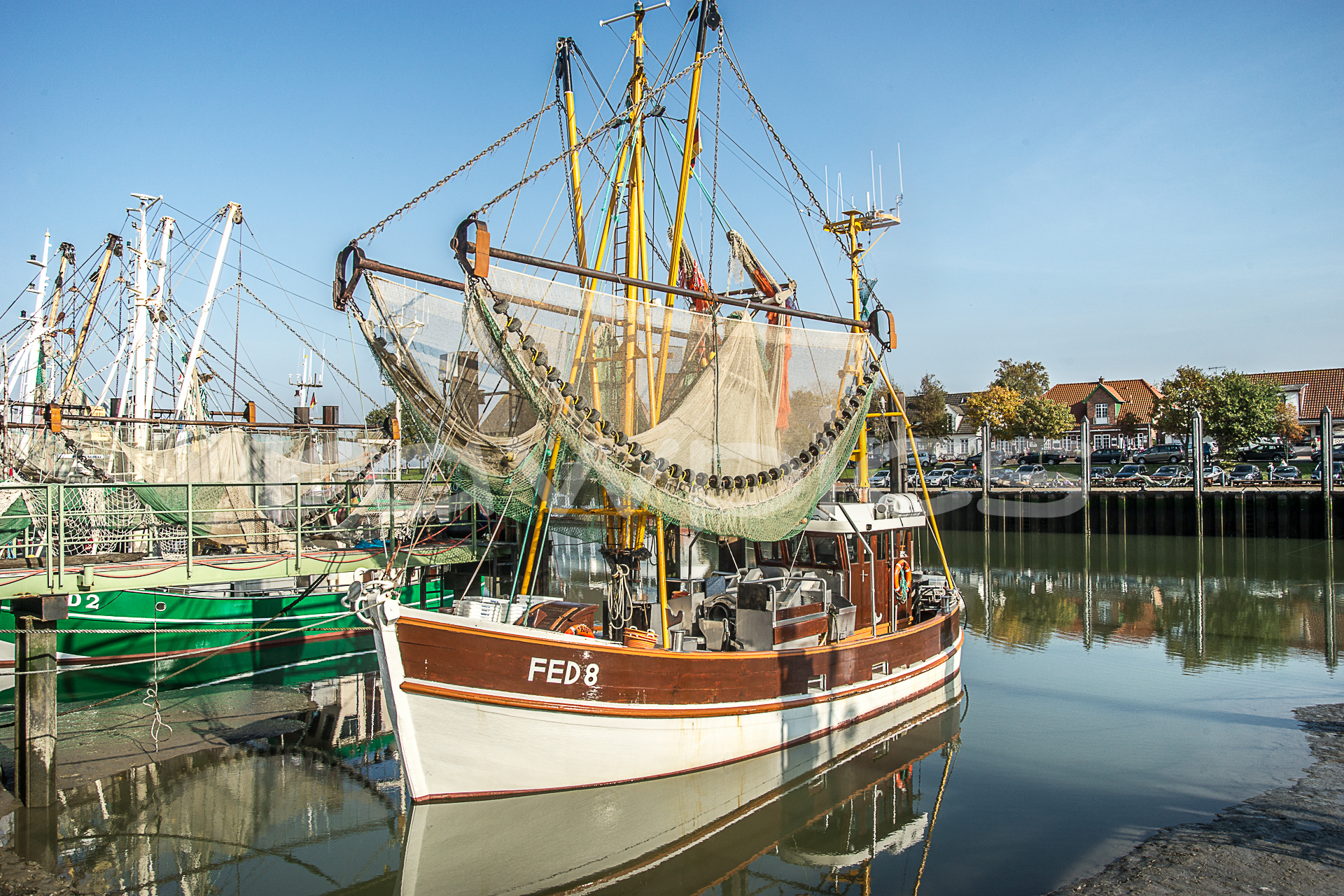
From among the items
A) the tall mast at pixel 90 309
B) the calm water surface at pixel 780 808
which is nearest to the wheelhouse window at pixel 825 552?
the calm water surface at pixel 780 808

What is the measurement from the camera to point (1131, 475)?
162 ft

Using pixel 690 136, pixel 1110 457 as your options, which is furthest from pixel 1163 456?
pixel 690 136

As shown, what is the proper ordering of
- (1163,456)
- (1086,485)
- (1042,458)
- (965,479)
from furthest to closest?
(1042,458) → (1163,456) → (965,479) → (1086,485)

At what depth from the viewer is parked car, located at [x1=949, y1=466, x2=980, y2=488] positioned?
168 feet

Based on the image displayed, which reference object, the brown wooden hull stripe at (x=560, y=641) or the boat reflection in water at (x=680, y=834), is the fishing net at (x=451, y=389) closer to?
the brown wooden hull stripe at (x=560, y=641)

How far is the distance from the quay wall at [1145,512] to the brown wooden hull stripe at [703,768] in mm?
30907

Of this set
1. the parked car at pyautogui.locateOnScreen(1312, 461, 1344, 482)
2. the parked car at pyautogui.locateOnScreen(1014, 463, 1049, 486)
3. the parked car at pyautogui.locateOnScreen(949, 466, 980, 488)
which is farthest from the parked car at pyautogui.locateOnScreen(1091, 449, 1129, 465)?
the parked car at pyautogui.locateOnScreen(1312, 461, 1344, 482)

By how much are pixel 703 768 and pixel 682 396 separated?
4755mm

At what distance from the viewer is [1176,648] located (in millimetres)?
18453

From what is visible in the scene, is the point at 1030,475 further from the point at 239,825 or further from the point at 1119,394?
the point at 239,825

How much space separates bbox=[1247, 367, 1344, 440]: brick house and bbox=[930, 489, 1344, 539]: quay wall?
3073cm

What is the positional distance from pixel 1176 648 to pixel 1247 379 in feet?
138

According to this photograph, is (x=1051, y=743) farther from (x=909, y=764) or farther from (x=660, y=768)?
(x=660, y=768)

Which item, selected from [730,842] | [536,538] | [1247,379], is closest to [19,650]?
[536,538]
